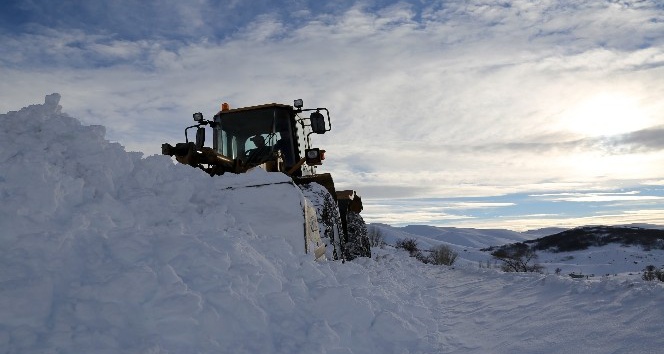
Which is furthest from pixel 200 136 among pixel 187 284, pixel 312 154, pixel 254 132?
pixel 187 284

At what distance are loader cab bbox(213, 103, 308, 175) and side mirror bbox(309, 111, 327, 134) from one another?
1.51 feet

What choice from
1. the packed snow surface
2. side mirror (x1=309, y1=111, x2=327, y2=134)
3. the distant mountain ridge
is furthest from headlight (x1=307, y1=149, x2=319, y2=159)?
the distant mountain ridge

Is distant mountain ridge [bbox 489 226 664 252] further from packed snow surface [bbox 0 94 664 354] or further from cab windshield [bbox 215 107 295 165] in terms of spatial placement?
packed snow surface [bbox 0 94 664 354]

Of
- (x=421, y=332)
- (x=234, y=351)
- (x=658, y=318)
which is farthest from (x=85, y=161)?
(x=658, y=318)

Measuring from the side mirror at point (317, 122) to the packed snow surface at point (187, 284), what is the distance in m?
3.00

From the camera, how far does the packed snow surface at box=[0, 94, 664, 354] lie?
2.30 m

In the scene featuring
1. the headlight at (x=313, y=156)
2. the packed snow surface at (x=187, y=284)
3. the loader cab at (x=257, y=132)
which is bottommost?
the packed snow surface at (x=187, y=284)

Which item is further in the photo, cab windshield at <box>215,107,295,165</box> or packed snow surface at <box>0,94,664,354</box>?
cab windshield at <box>215,107,295,165</box>

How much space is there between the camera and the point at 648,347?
8.89 feet

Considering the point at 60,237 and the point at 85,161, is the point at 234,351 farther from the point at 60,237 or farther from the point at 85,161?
the point at 85,161

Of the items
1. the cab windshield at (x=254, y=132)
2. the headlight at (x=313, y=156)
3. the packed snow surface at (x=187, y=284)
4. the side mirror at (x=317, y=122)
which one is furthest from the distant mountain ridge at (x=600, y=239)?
the packed snow surface at (x=187, y=284)

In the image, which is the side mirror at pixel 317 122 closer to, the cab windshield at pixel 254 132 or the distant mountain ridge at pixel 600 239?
the cab windshield at pixel 254 132

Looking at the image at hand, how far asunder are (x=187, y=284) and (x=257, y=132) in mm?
5529

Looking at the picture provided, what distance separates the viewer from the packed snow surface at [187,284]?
230 cm
